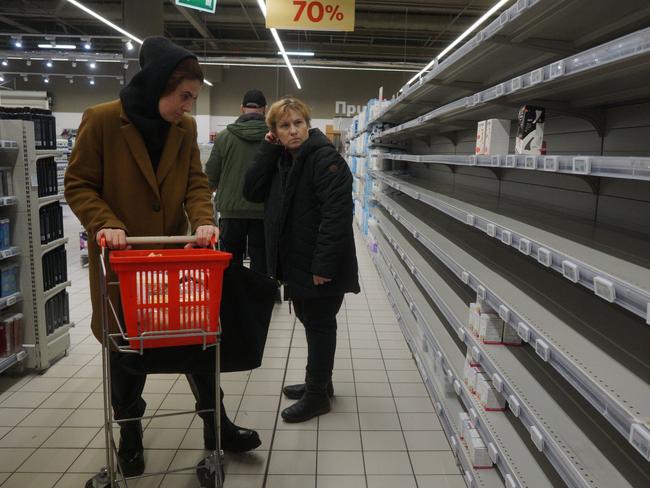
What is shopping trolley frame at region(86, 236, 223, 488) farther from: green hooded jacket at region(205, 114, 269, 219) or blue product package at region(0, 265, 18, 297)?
green hooded jacket at region(205, 114, 269, 219)

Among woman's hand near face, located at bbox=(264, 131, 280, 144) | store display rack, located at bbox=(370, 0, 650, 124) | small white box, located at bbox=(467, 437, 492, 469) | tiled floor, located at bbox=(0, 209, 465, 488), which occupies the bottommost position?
tiled floor, located at bbox=(0, 209, 465, 488)

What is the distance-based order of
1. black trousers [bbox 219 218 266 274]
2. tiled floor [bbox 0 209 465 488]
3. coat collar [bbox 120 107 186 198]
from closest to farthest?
coat collar [bbox 120 107 186 198] → tiled floor [bbox 0 209 465 488] → black trousers [bbox 219 218 266 274]

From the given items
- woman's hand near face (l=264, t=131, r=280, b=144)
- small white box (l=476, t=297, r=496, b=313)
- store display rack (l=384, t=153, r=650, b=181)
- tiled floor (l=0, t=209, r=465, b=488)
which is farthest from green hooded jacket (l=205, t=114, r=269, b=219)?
store display rack (l=384, t=153, r=650, b=181)

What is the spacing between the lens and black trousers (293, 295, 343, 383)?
2.89 m

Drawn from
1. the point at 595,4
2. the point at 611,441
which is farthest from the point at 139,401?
the point at 595,4

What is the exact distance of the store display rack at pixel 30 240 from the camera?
130 inches

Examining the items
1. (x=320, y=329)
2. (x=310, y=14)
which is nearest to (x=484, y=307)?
(x=320, y=329)

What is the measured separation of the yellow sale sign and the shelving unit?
379 cm

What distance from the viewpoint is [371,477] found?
8.14ft

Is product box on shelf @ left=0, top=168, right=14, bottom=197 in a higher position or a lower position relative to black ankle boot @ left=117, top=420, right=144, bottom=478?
higher

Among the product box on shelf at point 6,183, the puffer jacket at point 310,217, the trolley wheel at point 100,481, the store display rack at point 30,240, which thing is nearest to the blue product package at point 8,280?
the store display rack at point 30,240

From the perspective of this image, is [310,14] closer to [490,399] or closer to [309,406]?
[309,406]

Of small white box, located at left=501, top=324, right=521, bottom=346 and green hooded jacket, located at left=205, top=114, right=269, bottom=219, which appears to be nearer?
small white box, located at left=501, top=324, right=521, bottom=346

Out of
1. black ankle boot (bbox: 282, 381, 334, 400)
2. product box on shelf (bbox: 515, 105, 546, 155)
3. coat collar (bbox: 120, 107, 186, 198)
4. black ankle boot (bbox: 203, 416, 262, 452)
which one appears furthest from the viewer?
black ankle boot (bbox: 282, 381, 334, 400)
